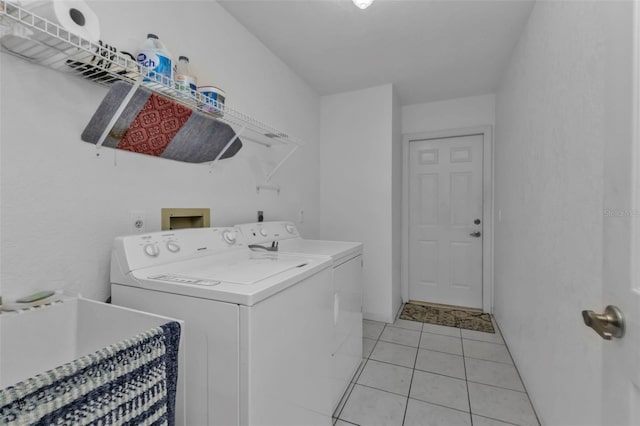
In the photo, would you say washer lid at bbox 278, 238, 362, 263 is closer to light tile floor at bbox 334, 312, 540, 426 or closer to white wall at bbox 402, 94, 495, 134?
light tile floor at bbox 334, 312, 540, 426

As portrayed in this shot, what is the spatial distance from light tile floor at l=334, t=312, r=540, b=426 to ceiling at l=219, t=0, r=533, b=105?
2487 millimetres

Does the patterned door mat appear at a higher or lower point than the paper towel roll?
lower

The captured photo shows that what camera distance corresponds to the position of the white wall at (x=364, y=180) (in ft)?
9.86

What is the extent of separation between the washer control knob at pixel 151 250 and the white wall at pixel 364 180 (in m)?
2.20

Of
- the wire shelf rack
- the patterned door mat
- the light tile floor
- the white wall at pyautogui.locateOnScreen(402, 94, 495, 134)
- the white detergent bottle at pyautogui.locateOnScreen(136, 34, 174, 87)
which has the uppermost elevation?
the white wall at pyautogui.locateOnScreen(402, 94, 495, 134)

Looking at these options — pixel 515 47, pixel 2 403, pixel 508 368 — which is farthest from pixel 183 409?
pixel 515 47

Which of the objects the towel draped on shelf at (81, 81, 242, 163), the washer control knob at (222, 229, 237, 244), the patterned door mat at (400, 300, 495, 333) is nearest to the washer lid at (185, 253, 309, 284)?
the washer control knob at (222, 229, 237, 244)

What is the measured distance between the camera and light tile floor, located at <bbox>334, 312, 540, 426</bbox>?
1687 mm

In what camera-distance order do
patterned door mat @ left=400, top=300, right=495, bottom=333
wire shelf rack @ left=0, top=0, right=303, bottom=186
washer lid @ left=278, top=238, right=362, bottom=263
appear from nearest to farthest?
wire shelf rack @ left=0, top=0, right=303, bottom=186
washer lid @ left=278, top=238, right=362, bottom=263
patterned door mat @ left=400, top=300, right=495, bottom=333

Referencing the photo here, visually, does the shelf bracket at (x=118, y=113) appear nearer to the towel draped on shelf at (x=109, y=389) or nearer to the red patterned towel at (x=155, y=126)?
the red patterned towel at (x=155, y=126)

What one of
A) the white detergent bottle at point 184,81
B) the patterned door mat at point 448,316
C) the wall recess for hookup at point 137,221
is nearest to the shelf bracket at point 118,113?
the white detergent bottle at point 184,81

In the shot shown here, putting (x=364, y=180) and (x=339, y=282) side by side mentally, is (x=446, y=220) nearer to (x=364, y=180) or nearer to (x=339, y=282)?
(x=364, y=180)

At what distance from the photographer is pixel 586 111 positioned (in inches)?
44.6

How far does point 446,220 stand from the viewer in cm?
353
